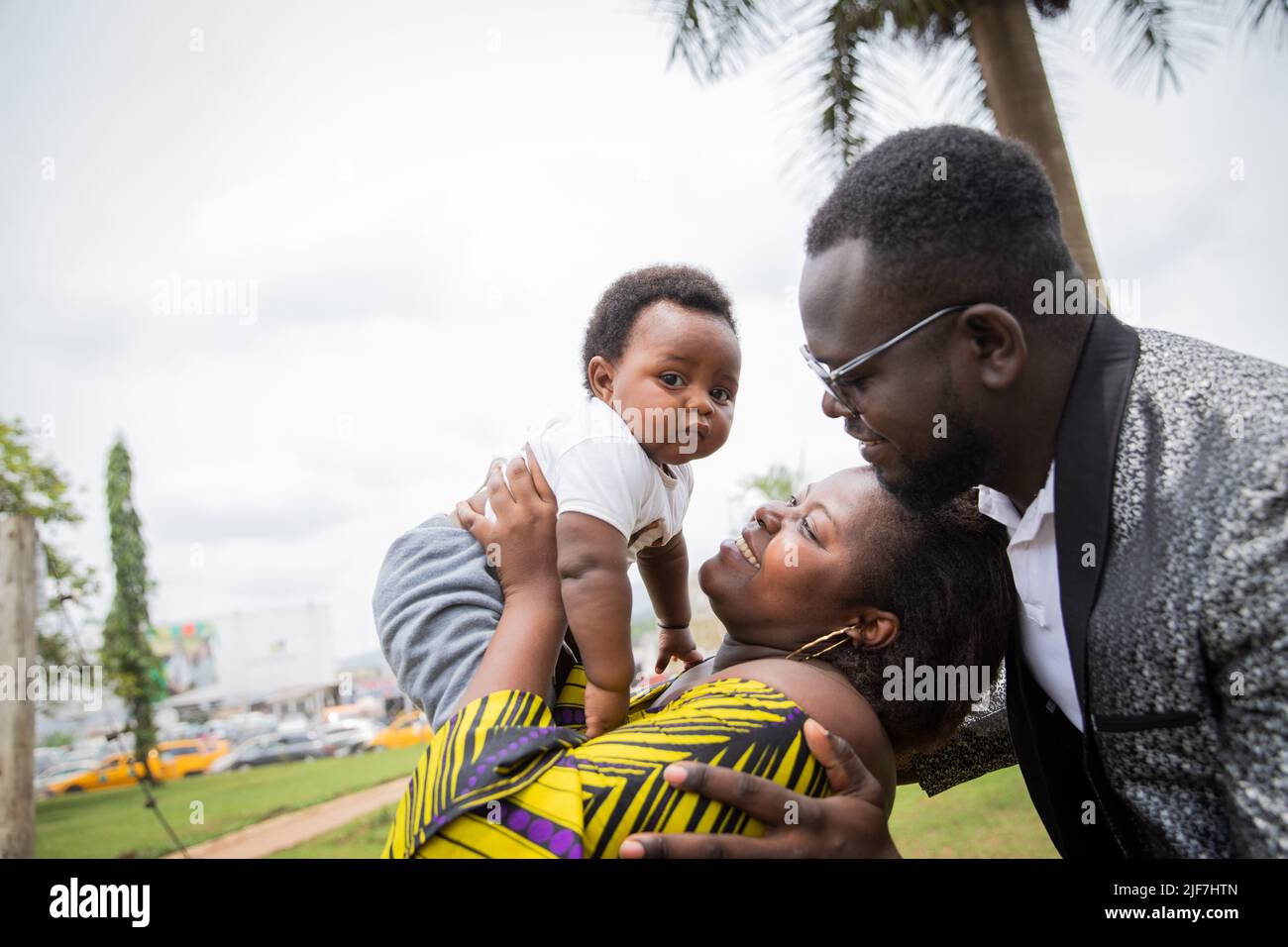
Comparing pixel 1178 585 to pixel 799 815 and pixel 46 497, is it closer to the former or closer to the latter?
pixel 799 815

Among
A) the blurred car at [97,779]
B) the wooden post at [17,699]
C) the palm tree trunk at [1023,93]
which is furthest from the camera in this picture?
the blurred car at [97,779]

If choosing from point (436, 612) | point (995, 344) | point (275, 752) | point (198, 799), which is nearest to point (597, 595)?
point (436, 612)

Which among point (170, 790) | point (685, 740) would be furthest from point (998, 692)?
point (170, 790)

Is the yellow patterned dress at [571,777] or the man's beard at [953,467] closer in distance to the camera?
the yellow patterned dress at [571,777]

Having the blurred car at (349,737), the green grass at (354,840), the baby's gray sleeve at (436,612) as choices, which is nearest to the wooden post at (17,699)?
the green grass at (354,840)

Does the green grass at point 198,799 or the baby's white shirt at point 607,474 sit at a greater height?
the baby's white shirt at point 607,474

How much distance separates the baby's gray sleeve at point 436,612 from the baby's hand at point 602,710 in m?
0.34

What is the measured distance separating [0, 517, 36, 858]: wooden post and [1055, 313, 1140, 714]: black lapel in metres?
10.3

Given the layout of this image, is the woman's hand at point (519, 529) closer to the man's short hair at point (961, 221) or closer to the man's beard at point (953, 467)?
the man's beard at point (953, 467)

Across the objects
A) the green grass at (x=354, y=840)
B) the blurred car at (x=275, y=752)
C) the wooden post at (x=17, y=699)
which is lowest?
the blurred car at (x=275, y=752)

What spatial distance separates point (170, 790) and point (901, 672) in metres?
32.7

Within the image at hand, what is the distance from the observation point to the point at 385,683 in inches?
1457

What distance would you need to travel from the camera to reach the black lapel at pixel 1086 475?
1.85 meters
